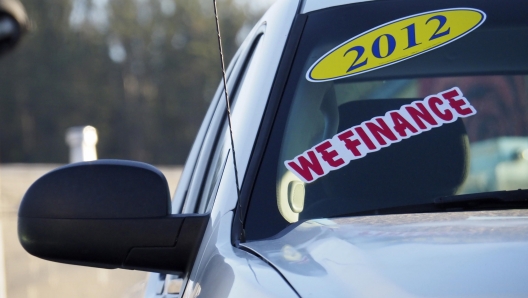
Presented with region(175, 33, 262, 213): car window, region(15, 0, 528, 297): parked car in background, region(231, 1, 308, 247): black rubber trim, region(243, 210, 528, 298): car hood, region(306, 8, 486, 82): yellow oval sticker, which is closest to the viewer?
region(243, 210, 528, 298): car hood

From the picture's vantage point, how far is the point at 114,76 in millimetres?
47594

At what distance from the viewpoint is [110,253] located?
1564 mm

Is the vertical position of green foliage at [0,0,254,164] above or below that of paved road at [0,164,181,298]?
above

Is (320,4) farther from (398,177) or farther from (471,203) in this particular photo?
(471,203)

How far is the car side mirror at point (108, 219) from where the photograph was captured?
1.55 m

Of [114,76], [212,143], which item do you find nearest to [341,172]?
[212,143]

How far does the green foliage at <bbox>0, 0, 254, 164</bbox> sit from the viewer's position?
45438mm

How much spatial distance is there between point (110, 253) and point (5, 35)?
13.2ft

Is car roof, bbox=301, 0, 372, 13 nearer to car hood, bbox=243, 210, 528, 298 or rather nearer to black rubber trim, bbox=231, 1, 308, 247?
black rubber trim, bbox=231, 1, 308, 247

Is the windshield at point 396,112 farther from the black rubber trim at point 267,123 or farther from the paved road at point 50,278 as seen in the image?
the paved road at point 50,278

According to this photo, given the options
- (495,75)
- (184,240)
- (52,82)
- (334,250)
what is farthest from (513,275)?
(52,82)

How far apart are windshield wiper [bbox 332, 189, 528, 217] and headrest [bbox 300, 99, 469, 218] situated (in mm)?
19

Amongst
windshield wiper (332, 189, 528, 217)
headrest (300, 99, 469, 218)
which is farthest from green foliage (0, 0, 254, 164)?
windshield wiper (332, 189, 528, 217)

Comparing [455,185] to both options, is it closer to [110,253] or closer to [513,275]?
[513,275]
